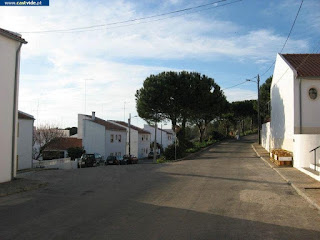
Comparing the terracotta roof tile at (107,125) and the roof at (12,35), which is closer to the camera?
the roof at (12,35)

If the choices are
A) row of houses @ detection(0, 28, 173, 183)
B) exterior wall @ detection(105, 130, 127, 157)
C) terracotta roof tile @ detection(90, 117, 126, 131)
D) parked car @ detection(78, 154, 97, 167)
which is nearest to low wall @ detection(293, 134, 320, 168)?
row of houses @ detection(0, 28, 173, 183)

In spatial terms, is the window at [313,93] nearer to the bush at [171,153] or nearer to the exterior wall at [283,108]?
the exterior wall at [283,108]

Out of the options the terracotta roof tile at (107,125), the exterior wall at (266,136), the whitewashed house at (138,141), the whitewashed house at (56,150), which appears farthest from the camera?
the whitewashed house at (138,141)

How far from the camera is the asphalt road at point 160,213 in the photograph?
6695mm

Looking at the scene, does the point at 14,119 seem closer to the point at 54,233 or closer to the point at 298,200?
the point at 54,233

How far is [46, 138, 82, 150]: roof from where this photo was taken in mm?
48938

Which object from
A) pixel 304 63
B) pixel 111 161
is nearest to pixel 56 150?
pixel 111 161

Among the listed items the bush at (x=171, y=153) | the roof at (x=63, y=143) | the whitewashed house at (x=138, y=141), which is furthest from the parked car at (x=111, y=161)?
the whitewashed house at (x=138, y=141)

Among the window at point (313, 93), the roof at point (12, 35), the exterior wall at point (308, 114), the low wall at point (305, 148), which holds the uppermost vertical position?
the roof at point (12, 35)

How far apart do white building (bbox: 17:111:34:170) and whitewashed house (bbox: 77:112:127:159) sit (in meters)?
20.1

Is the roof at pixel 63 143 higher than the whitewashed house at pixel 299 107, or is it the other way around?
the whitewashed house at pixel 299 107

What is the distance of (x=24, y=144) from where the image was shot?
30.8 meters

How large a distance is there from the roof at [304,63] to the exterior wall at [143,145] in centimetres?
4528

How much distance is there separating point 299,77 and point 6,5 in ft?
58.0
